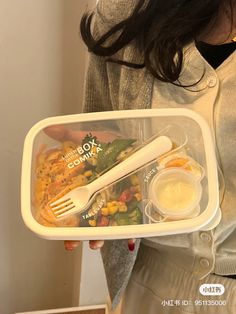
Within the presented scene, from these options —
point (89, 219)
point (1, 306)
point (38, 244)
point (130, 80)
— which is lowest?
point (1, 306)

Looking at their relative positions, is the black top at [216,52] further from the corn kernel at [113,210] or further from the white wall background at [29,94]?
the white wall background at [29,94]

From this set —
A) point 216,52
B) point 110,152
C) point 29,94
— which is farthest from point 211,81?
point 29,94

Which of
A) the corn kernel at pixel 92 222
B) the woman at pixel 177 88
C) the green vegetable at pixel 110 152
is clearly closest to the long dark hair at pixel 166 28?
the woman at pixel 177 88

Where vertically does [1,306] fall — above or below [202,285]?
below

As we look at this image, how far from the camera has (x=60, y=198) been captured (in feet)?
1.55

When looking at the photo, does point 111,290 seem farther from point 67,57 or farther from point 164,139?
point 67,57

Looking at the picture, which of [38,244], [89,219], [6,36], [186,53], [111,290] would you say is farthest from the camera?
[38,244]

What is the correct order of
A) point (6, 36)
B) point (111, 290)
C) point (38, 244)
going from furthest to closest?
point (38, 244) < point (6, 36) < point (111, 290)

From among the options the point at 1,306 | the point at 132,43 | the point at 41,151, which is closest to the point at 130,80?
the point at 132,43

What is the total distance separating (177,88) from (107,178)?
16 cm

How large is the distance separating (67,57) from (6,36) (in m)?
0.12

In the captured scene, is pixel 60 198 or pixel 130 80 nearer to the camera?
pixel 60 198

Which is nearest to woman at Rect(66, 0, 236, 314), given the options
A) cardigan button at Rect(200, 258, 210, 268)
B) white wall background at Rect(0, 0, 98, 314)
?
cardigan button at Rect(200, 258, 210, 268)

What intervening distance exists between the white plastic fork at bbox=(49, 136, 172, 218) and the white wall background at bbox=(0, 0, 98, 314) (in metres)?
0.44
